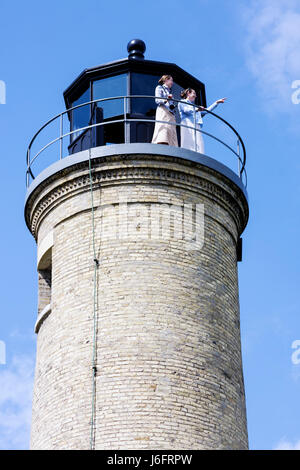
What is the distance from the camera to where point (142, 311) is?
23.3 metres

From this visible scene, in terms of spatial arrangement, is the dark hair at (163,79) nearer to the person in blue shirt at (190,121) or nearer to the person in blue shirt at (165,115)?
the person in blue shirt at (165,115)

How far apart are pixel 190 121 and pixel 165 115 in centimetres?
65

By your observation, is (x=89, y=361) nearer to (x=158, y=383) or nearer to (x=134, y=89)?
(x=158, y=383)

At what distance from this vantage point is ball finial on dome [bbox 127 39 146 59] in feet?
90.1

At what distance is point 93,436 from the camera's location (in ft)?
73.2

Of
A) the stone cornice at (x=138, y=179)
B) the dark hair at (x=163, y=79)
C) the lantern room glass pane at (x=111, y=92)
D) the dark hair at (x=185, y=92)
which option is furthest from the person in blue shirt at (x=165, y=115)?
the lantern room glass pane at (x=111, y=92)

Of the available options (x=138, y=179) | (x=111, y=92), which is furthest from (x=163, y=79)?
(x=138, y=179)

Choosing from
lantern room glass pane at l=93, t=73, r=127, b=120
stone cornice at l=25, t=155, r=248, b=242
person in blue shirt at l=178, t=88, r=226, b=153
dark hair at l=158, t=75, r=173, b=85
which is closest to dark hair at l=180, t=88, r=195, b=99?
person in blue shirt at l=178, t=88, r=226, b=153

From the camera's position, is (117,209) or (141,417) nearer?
(141,417)

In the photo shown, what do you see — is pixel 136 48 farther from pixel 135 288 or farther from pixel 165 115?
pixel 135 288

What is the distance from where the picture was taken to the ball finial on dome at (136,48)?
27.5 m
